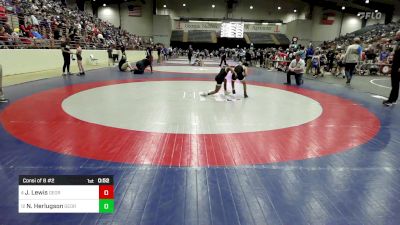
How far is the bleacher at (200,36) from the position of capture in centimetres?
4057

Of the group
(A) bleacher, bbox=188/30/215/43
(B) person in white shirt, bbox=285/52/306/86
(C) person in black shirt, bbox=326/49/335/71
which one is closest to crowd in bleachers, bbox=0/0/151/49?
(B) person in white shirt, bbox=285/52/306/86

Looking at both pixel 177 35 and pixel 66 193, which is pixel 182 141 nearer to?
pixel 66 193

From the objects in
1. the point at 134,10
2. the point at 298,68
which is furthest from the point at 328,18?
the point at 298,68

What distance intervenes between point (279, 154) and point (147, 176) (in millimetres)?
1738

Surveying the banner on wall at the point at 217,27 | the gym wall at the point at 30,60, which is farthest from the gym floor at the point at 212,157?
the banner on wall at the point at 217,27

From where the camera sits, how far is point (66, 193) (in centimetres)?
180

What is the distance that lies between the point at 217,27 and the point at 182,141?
40315 millimetres

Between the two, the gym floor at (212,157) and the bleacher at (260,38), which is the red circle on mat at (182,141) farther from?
the bleacher at (260,38)

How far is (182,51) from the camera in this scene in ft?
134

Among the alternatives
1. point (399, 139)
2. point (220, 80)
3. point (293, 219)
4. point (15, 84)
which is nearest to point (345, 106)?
point (399, 139)

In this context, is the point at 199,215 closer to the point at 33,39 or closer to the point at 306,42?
the point at 33,39

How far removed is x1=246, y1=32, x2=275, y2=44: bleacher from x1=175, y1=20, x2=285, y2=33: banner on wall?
84 centimetres

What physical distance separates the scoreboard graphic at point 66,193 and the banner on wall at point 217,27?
4214 cm

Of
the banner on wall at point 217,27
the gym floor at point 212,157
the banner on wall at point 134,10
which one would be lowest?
the gym floor at point 212,157
